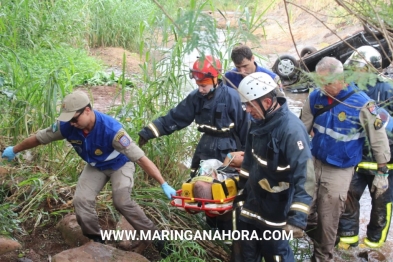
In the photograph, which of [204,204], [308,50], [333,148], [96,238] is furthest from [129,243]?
[308,50]

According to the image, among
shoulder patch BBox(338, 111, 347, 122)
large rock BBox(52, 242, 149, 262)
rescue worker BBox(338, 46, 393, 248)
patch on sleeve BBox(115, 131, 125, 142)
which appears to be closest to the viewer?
large rock BBox(52, 242, 149, 262)

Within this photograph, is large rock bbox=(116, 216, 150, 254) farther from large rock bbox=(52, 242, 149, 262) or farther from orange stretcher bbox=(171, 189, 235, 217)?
orange stretcher bbox=(171, 189, 235, 217)

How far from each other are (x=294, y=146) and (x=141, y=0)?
11063 mm

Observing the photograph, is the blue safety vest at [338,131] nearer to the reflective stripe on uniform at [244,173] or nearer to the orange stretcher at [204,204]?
the reflective stripe on uniform at [244,173]

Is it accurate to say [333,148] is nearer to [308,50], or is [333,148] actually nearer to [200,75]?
[200,75]

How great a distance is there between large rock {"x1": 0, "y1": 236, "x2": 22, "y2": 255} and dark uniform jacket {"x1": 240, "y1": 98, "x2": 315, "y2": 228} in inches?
→ 72.5

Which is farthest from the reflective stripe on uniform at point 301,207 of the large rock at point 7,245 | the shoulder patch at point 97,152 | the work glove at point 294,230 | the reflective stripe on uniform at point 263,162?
A: the large rock at point 7,245

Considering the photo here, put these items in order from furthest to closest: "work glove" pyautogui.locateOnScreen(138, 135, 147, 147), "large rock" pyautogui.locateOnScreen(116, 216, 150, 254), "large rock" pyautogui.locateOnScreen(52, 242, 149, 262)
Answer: "work glove" pyautogui.locateOnScreen(138, 135, 147, 147)
"large rock" pyautogui.locateOnScreen(116, 216, 150, 254)
"large rock" pyautogui.locateOnScreen(52, 242, 149, 262)

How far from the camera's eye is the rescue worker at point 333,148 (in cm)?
462

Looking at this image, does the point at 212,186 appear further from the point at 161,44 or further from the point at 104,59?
the point at 104,59

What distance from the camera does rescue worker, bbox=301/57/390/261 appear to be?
462 cm

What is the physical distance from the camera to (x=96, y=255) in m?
4.33

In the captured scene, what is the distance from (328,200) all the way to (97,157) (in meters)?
2.03

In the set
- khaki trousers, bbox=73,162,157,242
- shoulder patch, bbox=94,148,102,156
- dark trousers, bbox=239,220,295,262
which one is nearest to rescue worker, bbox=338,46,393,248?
dark trousers, bbox=239,220,295,262
